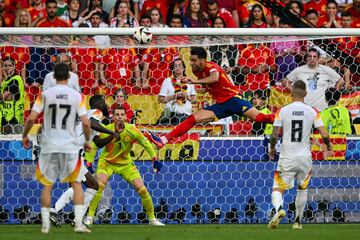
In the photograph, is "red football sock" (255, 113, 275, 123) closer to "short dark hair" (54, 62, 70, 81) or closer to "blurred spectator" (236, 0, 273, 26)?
"short dark hair" (54, 62, 70, 81)

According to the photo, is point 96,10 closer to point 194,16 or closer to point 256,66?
point 194,16

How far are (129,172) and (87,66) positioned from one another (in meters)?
2.09

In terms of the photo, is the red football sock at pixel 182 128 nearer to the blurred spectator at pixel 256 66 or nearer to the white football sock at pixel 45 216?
the blurred spectator at pixel 256 66

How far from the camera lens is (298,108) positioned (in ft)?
47.8

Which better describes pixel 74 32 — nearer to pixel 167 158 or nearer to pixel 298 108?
pixel 167 158

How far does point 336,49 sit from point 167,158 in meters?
3.30

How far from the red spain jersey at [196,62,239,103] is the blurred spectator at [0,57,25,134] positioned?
281cm

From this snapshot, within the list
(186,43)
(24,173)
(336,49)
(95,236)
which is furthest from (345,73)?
(95,236)

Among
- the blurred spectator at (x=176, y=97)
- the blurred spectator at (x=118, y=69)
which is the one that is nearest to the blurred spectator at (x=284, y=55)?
the blurred spectator at (x=176, y=97)

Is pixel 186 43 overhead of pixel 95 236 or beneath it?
overhead

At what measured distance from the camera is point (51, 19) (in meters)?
20.0

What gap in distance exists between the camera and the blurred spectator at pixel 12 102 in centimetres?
1678

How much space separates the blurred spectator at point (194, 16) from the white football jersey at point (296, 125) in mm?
6163

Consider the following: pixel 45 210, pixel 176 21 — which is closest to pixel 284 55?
pixel 176 21
